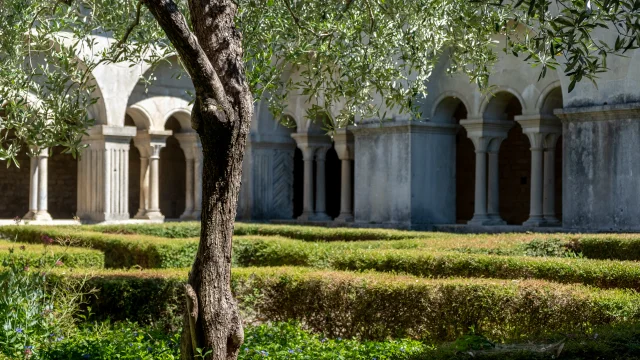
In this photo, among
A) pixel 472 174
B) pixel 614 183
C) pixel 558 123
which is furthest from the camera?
pixel 472 174

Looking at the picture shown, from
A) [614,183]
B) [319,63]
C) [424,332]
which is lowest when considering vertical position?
[424,332]

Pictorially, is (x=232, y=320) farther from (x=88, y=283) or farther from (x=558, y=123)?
(x=558, y=123)

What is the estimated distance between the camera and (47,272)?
22.8ft

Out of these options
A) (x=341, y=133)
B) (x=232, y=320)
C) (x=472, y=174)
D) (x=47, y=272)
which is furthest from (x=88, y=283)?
(x=472, y=174)

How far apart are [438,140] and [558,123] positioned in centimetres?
233

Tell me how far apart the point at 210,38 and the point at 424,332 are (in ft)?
8.98

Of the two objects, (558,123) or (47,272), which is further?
(558,123)

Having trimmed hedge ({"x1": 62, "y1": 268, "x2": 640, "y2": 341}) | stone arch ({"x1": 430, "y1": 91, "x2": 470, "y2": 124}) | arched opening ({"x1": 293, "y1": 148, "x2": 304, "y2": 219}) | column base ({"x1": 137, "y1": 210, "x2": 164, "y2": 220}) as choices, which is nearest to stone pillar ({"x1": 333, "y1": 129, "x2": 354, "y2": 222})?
stone arch ({"x1": 430, "y1": 91, "x2": 470, "y2": 124})

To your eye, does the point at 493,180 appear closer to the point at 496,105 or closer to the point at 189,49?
the point at 496,105

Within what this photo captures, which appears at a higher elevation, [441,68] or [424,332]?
[441,68]

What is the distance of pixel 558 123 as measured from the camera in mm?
16078

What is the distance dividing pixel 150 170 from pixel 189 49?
1590 cm

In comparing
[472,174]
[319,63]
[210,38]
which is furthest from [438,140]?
[210,38]

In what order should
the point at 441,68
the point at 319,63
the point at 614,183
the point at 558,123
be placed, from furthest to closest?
the point at 441,68
the point at 558,123
the point at 614,183
the point at 319,63
